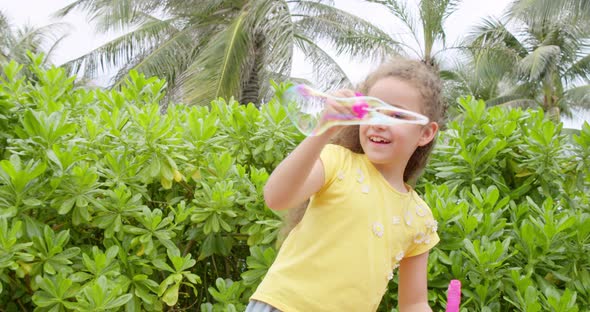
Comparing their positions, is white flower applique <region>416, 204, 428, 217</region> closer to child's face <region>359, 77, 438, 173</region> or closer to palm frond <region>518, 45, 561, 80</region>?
child's face <region>359, 77, 438, 173</region>

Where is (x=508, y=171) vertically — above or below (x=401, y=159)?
below

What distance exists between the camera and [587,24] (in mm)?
20297

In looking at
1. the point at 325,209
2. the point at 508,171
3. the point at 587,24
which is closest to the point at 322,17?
the point at 587,24

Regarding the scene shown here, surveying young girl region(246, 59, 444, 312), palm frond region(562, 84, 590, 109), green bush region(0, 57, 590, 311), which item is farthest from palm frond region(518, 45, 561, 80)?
young girl region(246, 59, 444, 312)

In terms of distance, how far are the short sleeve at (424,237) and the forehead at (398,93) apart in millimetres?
299

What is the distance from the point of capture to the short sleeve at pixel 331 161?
1.72 metres

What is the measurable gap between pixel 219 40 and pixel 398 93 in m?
13.8

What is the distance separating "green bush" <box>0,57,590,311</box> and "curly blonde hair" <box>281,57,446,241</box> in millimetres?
471

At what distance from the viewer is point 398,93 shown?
5.96ft

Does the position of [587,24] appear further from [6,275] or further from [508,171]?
[6,275]

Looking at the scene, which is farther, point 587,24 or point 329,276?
point 587,24

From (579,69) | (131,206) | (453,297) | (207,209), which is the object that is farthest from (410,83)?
(579,69)

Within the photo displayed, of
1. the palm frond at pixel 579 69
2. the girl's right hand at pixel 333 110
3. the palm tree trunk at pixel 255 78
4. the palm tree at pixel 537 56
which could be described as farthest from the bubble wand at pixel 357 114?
the palm frond at pixel 579 69

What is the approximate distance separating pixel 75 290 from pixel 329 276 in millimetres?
964
